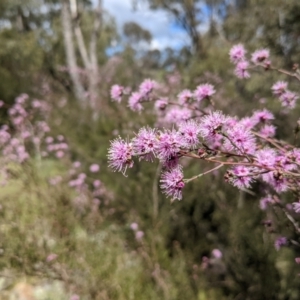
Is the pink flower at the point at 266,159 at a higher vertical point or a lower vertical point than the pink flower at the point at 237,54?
lower

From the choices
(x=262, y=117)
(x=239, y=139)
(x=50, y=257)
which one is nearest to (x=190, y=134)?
(x=239, y=139)

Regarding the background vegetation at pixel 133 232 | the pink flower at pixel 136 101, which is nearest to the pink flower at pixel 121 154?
the background vegetation at pixel 133 232

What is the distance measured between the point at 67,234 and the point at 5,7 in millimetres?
17351

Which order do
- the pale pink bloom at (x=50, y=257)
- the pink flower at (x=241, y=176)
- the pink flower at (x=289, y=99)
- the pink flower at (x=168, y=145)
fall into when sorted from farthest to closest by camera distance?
1. the pale pink bloom at (x=50, y=257)
2. the pink flower at (x=289, y=99)
3. the pink flower at (x=241, y=176)
4. the pink flower at (x=168, y=145)

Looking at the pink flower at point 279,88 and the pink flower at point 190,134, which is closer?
the pink flower at point 190,134

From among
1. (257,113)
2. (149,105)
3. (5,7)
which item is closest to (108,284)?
(257,113)

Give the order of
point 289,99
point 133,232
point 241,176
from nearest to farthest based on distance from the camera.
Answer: point 241,176, point 289,99, point 133,232

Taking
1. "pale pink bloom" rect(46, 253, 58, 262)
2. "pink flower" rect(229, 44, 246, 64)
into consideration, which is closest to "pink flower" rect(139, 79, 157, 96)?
"pink flower" rect(229, 44, 246, 64)

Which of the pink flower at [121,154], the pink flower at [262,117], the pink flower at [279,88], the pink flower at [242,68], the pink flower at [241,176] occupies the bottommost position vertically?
the pink flower at [241,176]

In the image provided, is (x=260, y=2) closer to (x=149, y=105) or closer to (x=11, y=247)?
(x=149, y=105)

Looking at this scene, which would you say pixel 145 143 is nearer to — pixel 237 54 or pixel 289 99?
pixel 289 99

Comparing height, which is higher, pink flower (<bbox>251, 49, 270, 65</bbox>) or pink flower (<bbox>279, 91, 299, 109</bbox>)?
pink flower (<bbox>251, 49, 270, 65</bbox>)

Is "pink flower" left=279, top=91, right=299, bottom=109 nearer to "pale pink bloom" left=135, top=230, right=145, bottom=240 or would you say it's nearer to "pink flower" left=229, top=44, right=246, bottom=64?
"pink flower" left=229, top=44, right=246, bottom=64

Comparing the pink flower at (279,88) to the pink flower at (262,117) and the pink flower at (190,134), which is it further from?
the pink flower at (190,134)
